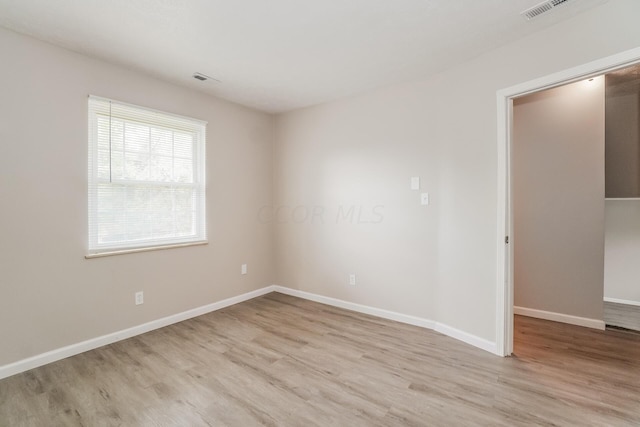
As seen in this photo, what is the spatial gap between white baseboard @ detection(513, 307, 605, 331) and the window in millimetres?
3867

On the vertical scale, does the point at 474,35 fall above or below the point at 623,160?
above

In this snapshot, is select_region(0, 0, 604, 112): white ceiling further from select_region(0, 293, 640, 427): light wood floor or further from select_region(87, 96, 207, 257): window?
select_region(0, 293, 640, 427): light wood floor

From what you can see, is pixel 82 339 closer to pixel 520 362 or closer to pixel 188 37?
pixel 188 37

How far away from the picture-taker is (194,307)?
332 centimetres

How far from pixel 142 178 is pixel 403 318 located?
3.12 m

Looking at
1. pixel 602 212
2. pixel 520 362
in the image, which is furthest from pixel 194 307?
pixel 602 212

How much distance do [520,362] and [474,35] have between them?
2.61 m

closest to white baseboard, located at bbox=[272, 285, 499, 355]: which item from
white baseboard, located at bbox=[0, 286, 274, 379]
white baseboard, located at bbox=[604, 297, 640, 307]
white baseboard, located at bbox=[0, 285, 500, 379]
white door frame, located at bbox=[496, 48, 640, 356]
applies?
white baseboard, located at bbox=[0, 285, 500, 379]

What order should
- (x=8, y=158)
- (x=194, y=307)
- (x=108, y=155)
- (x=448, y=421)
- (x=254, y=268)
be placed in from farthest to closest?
(x=254, y=268) < (x=194, y=307) < (x=108, y=155) < (x=8, y=158) < (x=448, y=421)

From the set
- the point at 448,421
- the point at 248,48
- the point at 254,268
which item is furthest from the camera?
the point at 254,268

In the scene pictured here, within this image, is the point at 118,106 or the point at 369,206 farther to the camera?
the point at 369,206

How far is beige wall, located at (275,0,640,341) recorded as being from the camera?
222cm

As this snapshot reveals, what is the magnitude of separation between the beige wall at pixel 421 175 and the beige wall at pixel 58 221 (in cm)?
151

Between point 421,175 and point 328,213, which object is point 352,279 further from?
point 421,175
